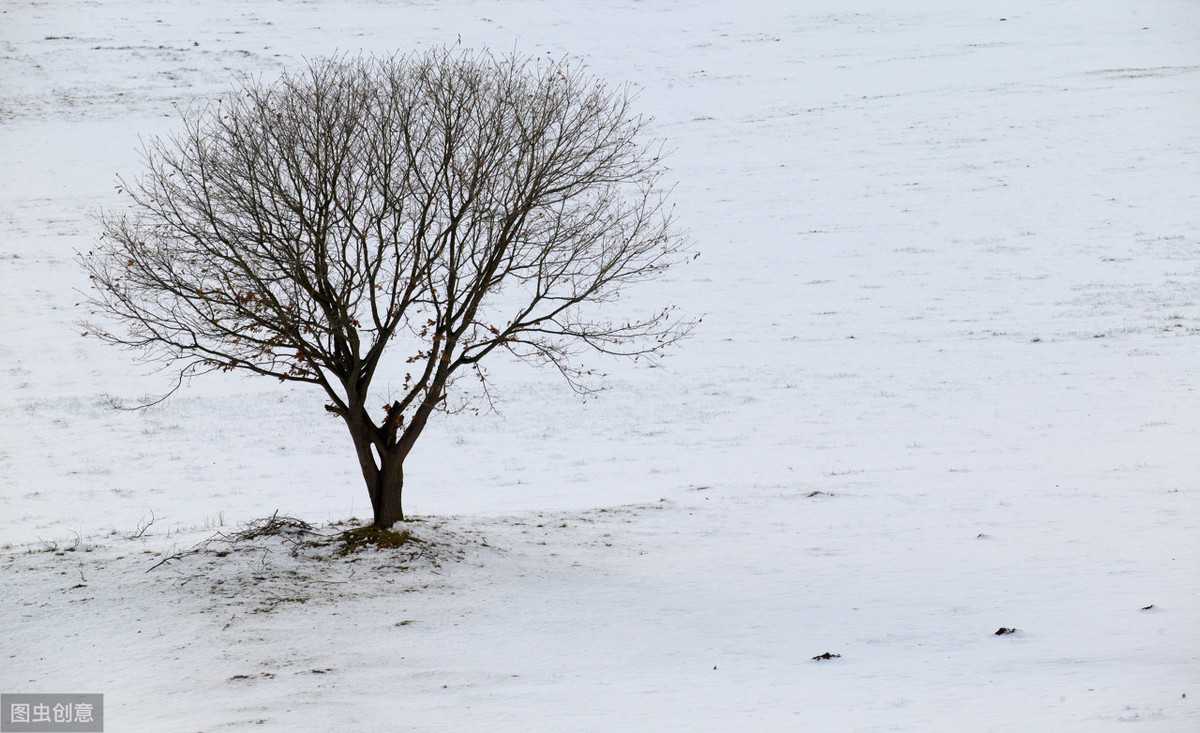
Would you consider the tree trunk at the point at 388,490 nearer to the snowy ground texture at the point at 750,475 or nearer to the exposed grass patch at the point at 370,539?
the exposed grass patch at the point at 370,539

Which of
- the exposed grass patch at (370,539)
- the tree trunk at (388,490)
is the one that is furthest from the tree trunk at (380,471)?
the exposed grass patch at (370,539)

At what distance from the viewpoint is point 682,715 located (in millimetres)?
7480

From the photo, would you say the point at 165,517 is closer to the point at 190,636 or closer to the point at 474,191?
the point at 190,636

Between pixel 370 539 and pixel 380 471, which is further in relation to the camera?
pixel 380 471

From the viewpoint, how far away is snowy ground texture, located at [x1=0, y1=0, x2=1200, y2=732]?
8242 millimetres

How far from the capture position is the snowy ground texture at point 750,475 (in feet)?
27.0

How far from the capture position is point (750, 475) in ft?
53.0

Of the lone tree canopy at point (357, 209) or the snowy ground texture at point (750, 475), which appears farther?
the lone tree canopy at point (357, 209)

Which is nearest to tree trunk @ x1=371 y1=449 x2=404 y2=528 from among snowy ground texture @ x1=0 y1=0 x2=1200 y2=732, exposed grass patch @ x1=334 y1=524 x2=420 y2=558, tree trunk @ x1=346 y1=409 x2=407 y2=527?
tree trunk @ x1=346 y1=409 x2=407 y2=527

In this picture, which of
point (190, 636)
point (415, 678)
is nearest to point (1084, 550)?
point (415, 678)

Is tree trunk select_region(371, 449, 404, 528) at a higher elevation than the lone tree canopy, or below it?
below

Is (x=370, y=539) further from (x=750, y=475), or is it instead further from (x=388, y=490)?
→ (x=750, y=475)

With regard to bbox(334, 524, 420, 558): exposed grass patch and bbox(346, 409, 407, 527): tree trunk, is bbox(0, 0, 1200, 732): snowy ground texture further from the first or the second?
bbox(346, 409, 407, 527): tree trunk

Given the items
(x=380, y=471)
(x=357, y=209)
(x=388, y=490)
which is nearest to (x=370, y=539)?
(x=388, y=490)
